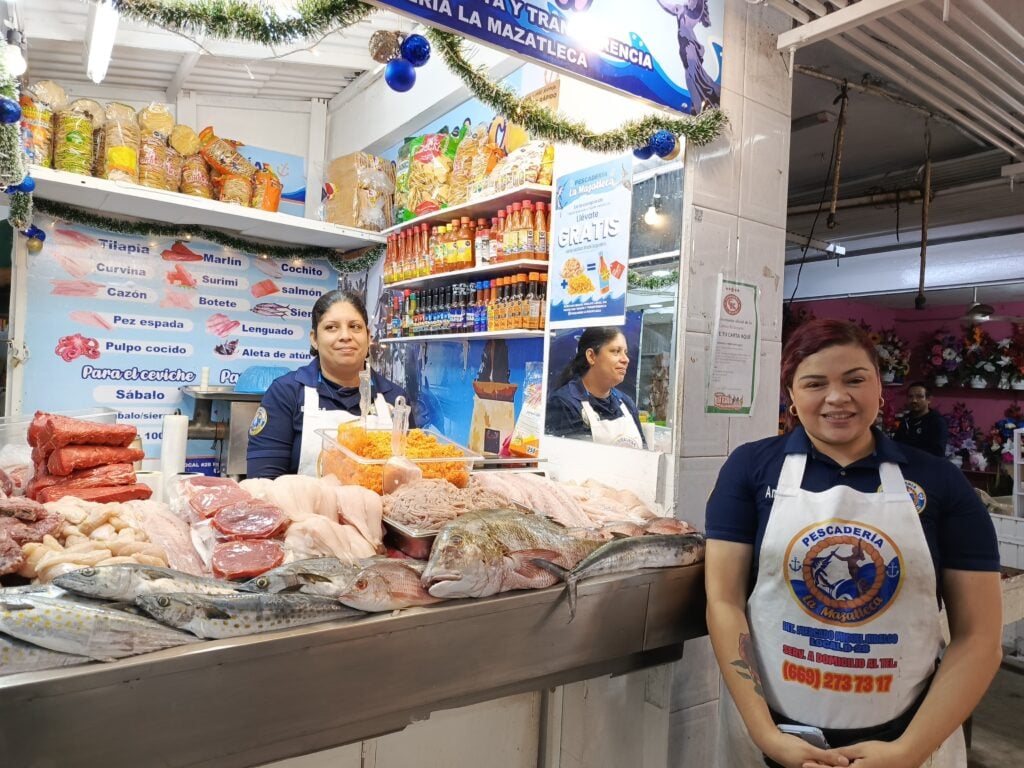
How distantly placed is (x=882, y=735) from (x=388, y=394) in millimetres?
2701

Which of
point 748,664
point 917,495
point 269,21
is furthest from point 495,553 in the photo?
point 269,21

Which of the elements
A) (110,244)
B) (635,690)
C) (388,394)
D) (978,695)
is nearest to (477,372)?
(388,394)

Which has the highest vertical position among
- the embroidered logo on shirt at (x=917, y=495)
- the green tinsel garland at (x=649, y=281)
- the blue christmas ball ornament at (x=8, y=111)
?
the blue christmas ball ornament at (x=8, y=111)

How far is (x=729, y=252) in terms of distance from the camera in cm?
311

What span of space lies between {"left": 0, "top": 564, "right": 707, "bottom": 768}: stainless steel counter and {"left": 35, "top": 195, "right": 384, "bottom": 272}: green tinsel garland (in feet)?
14.3

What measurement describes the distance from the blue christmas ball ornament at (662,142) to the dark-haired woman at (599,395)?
0.80 meters

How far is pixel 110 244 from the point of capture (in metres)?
5.41

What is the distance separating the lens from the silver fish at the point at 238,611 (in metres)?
1.40

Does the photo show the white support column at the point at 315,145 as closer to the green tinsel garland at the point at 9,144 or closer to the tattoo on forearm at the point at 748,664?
the green tinsel garland at the point at 9,144

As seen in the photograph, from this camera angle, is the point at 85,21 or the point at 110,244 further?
the point at 110,244

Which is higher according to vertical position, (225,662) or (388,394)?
(388,394)

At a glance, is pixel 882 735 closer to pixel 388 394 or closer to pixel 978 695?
pixel 978 695

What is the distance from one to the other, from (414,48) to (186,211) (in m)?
3.54

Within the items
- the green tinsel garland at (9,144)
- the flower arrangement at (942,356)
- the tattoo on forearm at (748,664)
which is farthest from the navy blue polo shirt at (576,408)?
the flower arrangement at (942,356)
